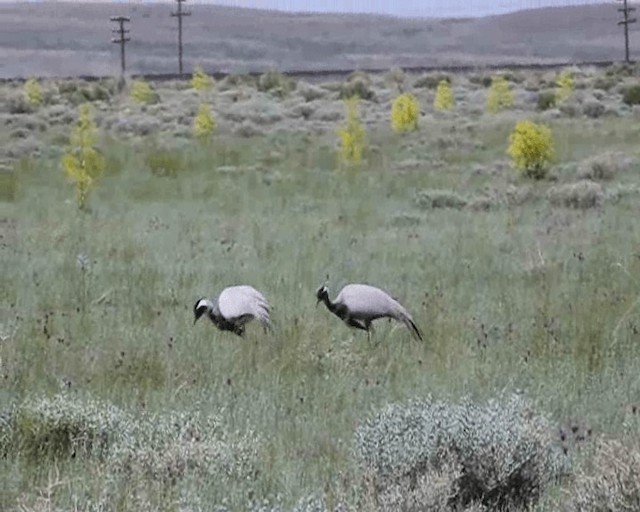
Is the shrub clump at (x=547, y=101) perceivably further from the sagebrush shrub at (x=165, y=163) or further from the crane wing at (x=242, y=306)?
the crane wing at (x=242, y=306)

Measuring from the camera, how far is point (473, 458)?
4320 millimetres

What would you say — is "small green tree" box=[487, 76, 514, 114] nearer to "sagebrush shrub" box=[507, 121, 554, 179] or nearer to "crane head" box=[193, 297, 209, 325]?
"sagebrush shrub" box=[507, 121, 554, 179]

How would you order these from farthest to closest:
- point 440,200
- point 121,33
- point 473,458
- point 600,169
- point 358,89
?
point 121,33
point 358,89
point 600,169
point 440,200
point 473,458

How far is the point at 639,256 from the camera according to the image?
9.95 m

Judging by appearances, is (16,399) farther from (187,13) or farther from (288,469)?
(187,13)

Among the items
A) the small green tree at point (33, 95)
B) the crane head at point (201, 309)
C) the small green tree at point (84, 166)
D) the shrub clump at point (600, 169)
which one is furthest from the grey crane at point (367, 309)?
the small green tree at point (33, 95)

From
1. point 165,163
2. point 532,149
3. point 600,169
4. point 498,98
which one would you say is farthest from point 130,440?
point 498,98

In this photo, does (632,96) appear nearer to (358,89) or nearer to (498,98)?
(498,98)

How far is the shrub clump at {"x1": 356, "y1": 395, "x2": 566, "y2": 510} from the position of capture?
4.26 m

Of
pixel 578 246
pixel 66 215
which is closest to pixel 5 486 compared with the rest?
pixel 578 246

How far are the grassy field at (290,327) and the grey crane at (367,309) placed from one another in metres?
0.09

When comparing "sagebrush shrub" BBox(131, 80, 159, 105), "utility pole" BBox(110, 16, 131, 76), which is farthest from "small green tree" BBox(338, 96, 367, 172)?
"utility pole" BBox(110, 16, 131, 76)

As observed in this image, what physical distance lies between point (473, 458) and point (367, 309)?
10.0 ft

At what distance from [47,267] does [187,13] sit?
215 feet
